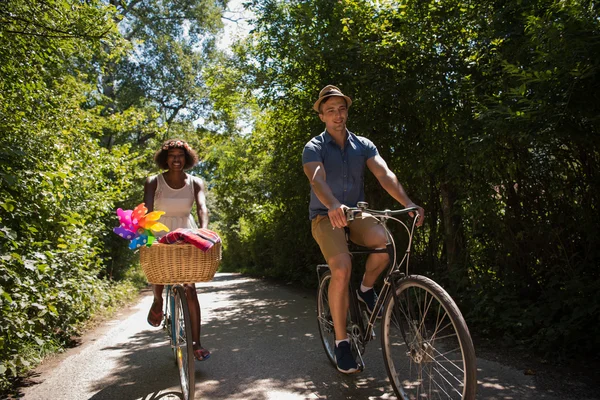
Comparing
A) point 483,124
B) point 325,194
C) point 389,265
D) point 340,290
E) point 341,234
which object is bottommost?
point 340,290

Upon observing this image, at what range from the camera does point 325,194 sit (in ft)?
12.0

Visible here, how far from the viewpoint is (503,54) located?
5426mm

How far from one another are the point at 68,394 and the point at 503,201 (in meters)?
5.01

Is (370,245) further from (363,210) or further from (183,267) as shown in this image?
(183,267)

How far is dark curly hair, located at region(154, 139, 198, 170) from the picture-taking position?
4.79 meters

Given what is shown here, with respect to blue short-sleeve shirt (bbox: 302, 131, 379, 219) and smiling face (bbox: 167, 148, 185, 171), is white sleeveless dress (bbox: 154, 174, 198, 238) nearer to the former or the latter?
smiling face (bbox: 167, 148, 185, 171)

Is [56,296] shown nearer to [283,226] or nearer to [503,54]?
[503,54]

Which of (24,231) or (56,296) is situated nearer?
(24,231)

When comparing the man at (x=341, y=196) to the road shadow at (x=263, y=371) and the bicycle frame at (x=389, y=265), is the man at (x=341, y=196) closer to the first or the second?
the bicycle frame at (x=389, y=265)

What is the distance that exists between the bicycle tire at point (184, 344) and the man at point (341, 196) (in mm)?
1095

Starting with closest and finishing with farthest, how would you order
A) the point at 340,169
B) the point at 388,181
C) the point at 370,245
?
the point at 370,245
the point at 388,181
the point at 340,169

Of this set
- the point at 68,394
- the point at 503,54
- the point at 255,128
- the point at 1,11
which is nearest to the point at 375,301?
the point at 68,394

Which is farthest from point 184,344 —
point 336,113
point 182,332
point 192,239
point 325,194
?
point 336,113

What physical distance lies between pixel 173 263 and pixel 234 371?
1.58 metres
